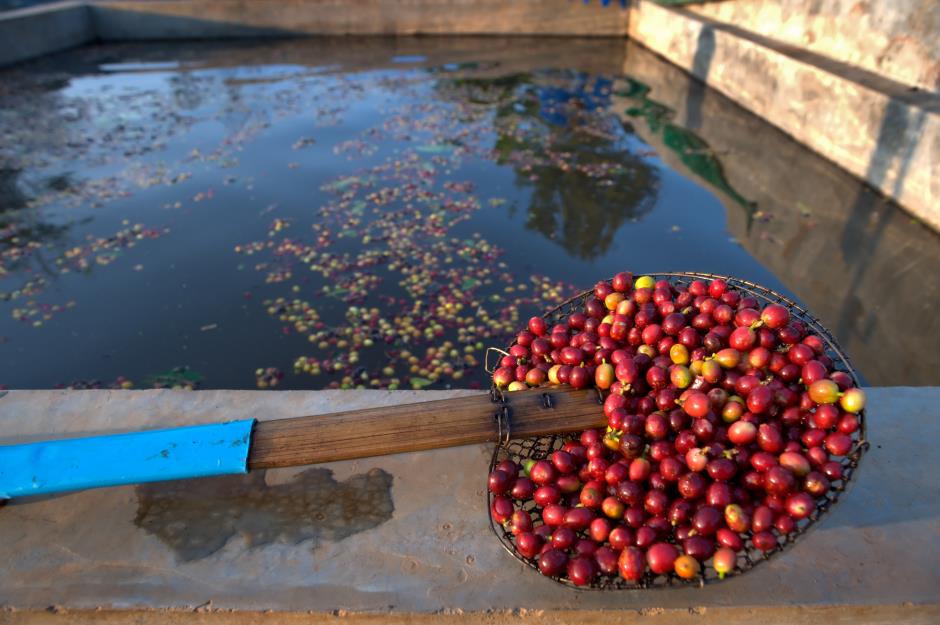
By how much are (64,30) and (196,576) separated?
22079mm

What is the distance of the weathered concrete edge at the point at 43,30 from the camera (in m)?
16.1

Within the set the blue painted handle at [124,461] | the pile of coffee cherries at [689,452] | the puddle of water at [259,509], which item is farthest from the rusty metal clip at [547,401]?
the blue painted handle at [124,461]

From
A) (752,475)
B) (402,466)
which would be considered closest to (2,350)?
(402,466)

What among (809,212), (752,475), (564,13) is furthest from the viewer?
(564,13)

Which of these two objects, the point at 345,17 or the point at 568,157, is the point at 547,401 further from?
the point at 345,17

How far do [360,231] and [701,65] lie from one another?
36.0 ft

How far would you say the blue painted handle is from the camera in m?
2.61

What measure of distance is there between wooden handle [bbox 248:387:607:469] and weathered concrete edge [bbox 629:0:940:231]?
7233 millimetres

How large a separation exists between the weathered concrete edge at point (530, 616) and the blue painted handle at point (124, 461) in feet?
1.88

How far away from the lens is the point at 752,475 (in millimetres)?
2250

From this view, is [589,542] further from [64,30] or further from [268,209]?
[64,30]

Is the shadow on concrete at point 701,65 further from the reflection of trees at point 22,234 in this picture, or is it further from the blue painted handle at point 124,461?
the blue painted handle at point 124,461

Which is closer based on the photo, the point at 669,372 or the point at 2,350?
the point at 669,372

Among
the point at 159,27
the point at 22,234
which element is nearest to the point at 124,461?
the point at 22,234
